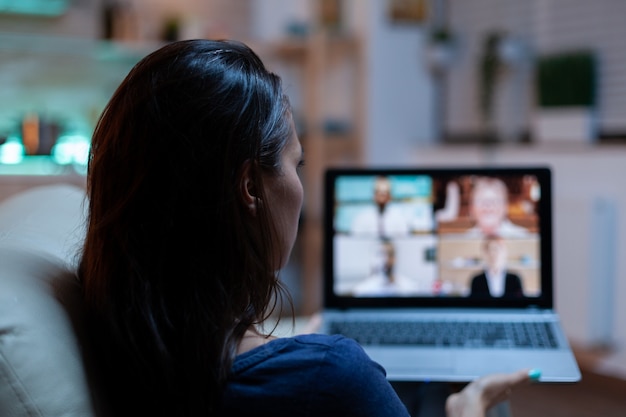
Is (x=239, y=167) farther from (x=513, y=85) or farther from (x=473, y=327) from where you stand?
(x=513, y=85)

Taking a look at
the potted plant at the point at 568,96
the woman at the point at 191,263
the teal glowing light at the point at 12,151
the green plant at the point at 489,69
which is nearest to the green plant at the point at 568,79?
the potted plant at the point at 568,96

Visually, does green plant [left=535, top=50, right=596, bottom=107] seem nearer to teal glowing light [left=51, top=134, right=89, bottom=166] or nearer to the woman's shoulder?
teal glowing light [left=51, top=134, right=89, bottom=166]

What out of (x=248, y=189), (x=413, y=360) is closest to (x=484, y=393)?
(x=413, y=360)

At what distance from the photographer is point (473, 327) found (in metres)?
1.37

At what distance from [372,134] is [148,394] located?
11.9 feet

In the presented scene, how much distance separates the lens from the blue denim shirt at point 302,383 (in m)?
0.75

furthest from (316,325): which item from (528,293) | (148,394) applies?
(148,394)

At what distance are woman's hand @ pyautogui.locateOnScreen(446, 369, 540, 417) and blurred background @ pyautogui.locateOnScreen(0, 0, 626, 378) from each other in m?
2.41

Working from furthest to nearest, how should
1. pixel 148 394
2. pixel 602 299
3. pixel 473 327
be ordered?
1. pixel 602 299
2. pixel 473 327
3. pixel 148 394

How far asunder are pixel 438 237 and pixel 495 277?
0.12 meters

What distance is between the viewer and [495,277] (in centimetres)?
144

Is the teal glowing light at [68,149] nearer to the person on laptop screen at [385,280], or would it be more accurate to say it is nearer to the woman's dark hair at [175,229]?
the person on laptop screen at [385,280]

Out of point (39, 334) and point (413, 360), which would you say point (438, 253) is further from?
point (39, 334)

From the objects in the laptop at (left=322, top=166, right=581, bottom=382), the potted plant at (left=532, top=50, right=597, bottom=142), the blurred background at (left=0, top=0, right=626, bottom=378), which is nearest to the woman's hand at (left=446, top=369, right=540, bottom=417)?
the laptop at (left=322, top=166, right=581, bottom=382)
